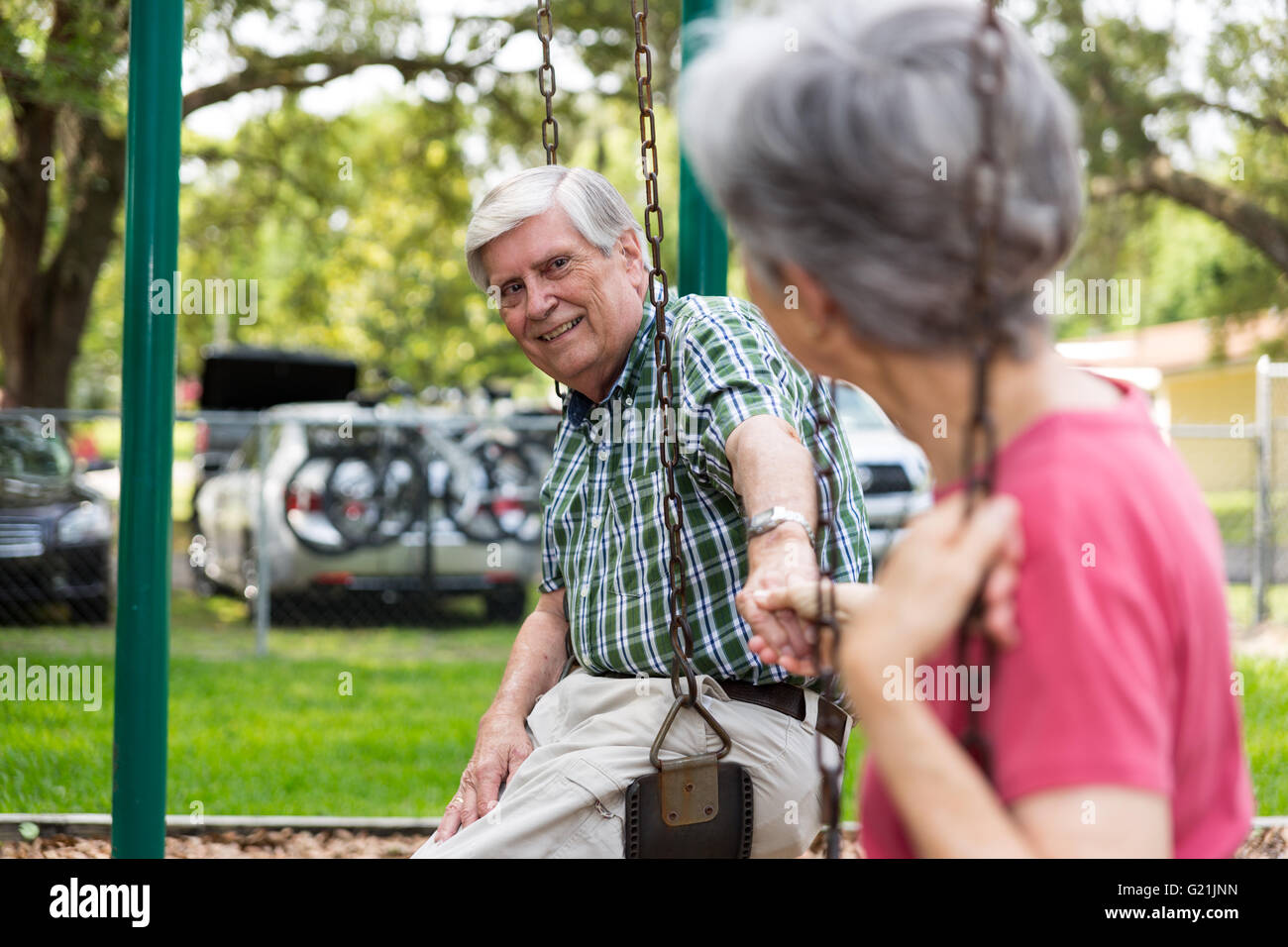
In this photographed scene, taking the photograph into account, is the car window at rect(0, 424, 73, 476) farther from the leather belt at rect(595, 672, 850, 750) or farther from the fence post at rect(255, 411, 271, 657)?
the leather belt at rect(595, 672, 850, 750)

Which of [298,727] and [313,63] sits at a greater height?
[313,63]

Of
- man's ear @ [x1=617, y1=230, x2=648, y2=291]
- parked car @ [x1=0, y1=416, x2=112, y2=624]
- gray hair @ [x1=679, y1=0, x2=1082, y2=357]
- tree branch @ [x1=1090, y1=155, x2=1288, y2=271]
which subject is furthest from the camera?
tree branch @ [x1=1090, y1=155, x2=1288, y2=271]

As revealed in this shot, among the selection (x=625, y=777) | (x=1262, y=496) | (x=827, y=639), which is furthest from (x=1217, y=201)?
(x=827, y=639)

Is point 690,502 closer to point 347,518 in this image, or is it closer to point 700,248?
point 700,248

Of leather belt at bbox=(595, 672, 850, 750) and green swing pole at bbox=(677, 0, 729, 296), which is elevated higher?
green swing pole at bbox=(677, 0, 729, 296)

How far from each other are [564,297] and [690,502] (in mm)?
494

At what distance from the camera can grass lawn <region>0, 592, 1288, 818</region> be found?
5.04m

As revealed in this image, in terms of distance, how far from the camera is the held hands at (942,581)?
3.61 ft

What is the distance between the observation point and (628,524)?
2496 mm

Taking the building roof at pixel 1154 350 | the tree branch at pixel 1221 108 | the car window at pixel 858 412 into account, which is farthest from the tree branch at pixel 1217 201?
the building roof at pixel 1154 350

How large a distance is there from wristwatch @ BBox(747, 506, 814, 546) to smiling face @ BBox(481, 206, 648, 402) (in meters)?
0.69

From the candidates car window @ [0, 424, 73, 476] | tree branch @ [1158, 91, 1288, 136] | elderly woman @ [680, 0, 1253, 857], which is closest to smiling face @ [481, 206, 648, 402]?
elderly woman @ [680, 0, 1253, 857]
